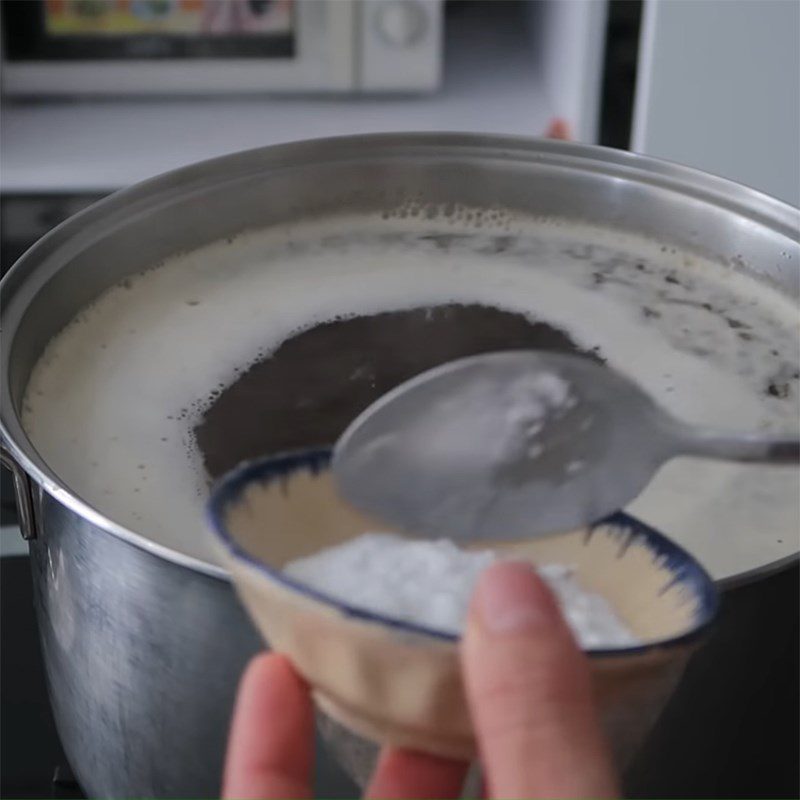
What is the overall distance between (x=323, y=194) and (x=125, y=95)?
1.92ft

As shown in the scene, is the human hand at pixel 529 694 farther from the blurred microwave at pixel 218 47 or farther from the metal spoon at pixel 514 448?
the blurred microwave at pixel 218 47

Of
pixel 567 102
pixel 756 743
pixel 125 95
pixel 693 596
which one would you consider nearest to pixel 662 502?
pixel 756 743

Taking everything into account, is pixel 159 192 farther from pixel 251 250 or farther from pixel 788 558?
pixel 788 558

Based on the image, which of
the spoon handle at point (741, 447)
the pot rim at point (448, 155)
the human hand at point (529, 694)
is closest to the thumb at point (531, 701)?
the human hand at point (529, 694)

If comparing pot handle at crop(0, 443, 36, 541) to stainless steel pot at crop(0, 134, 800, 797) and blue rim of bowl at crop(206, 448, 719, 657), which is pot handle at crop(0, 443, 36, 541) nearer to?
stainless steel pot at crop(0, 134, 800, 797)

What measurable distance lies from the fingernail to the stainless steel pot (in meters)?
0.13

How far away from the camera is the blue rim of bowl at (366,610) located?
0.92ft

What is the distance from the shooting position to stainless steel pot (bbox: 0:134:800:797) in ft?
1.36

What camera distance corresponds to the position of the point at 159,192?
636mm

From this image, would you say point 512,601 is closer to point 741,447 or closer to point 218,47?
point 741,447

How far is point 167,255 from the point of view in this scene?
2.21ft

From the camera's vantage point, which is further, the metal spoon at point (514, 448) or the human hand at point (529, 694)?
the metal spoon at point (514, 448)

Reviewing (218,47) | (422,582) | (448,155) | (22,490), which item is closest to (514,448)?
(422,582)

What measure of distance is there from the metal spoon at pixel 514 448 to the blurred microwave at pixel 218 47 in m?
0.82
